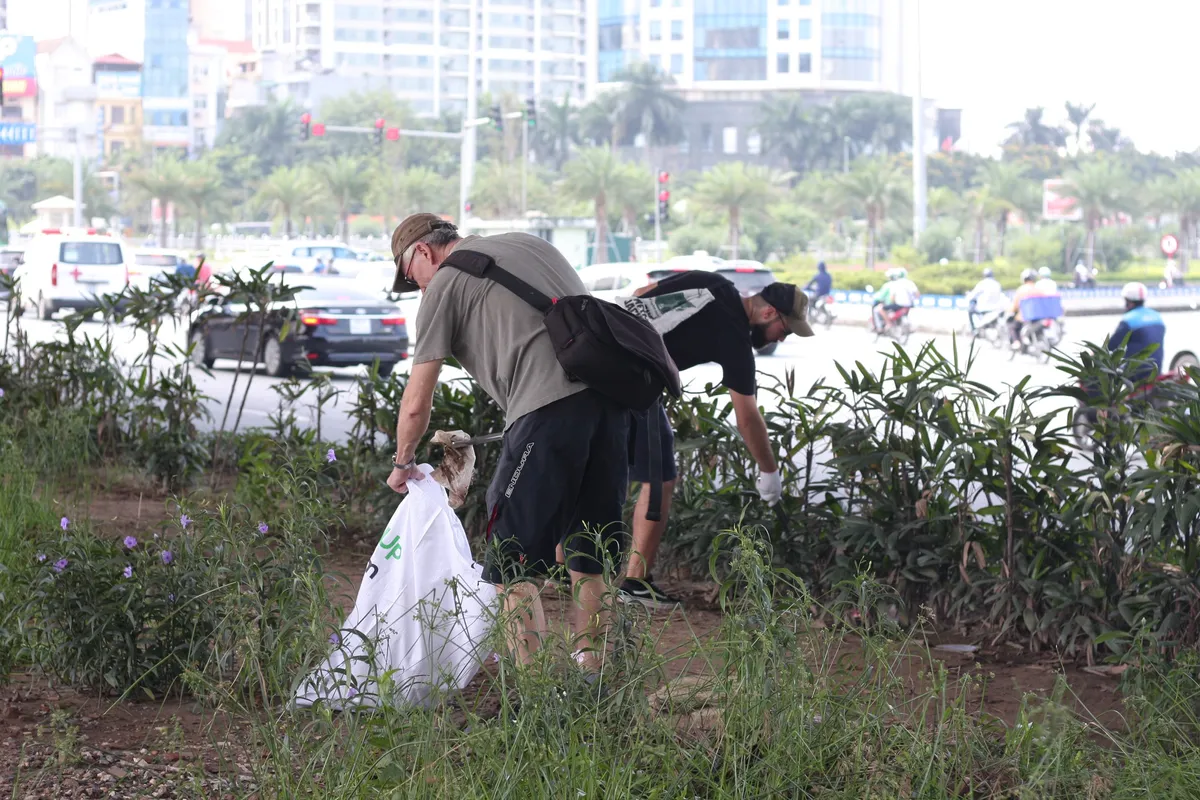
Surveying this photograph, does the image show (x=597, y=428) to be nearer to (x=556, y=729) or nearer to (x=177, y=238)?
(x=556, y=729)

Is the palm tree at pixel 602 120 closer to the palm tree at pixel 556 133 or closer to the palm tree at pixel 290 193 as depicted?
the palm tree at pixel 556 133

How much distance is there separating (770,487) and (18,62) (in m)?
109

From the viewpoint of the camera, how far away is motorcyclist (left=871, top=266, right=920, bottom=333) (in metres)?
23.7

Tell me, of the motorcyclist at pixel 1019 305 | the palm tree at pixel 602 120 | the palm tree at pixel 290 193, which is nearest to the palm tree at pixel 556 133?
the palm tree at pixel 602 120

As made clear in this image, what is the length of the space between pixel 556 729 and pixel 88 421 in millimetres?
5132

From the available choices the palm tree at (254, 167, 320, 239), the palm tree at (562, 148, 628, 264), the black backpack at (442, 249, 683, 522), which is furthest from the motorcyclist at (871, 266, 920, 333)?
the palm tree at (254, 167, 320, 239)

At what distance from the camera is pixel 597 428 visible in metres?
3.88

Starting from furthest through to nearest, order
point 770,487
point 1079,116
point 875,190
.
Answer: point 1079,116
point 875,190
point 770,487

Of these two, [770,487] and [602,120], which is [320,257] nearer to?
[770,487]

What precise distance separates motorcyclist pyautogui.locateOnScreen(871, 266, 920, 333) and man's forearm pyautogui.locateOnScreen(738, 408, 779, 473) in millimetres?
18708

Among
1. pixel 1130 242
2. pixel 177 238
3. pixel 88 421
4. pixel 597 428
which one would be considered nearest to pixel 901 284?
pixel 88 421

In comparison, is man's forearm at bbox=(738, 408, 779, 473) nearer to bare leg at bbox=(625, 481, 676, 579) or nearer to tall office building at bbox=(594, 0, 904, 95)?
bare leg at bbox=(625, 481, 676, 579)

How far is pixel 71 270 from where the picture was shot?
93.9ft

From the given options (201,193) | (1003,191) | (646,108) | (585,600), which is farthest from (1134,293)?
(646,108)
